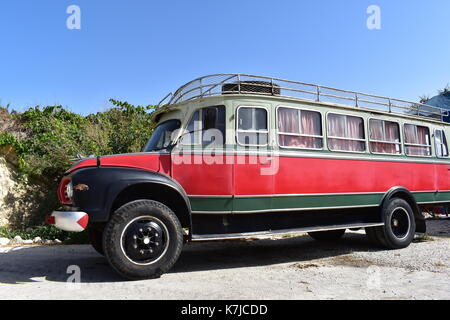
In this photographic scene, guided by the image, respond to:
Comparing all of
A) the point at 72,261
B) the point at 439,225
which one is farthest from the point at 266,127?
the point at 439,225

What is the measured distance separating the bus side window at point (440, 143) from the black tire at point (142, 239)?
22.0 feet

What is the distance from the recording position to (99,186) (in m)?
4.46

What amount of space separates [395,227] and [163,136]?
4.97 metres

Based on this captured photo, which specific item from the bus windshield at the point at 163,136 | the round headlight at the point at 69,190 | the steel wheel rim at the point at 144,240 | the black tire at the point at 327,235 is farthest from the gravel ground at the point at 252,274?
the bus windshield at the point at 163,136

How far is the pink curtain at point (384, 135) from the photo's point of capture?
7126mm

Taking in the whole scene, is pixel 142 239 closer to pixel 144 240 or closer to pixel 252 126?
pixel 144 240

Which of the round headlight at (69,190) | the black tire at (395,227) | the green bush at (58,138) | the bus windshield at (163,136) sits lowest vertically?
the black tire at (395,227)

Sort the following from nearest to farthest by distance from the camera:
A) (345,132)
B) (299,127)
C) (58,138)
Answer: (299,127)
(345,132)
(58,138)

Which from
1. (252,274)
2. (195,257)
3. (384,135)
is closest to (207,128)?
(252,274)

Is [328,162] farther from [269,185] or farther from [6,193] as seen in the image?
[6,193]

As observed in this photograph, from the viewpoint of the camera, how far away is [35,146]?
10906mm

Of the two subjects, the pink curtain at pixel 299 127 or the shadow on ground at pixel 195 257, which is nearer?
the shadow on ground at pixel 195 257

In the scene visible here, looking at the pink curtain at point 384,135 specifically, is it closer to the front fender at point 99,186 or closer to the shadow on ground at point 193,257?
the shadow on ground at point 193,257

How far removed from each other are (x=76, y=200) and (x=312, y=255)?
13.7 feet
